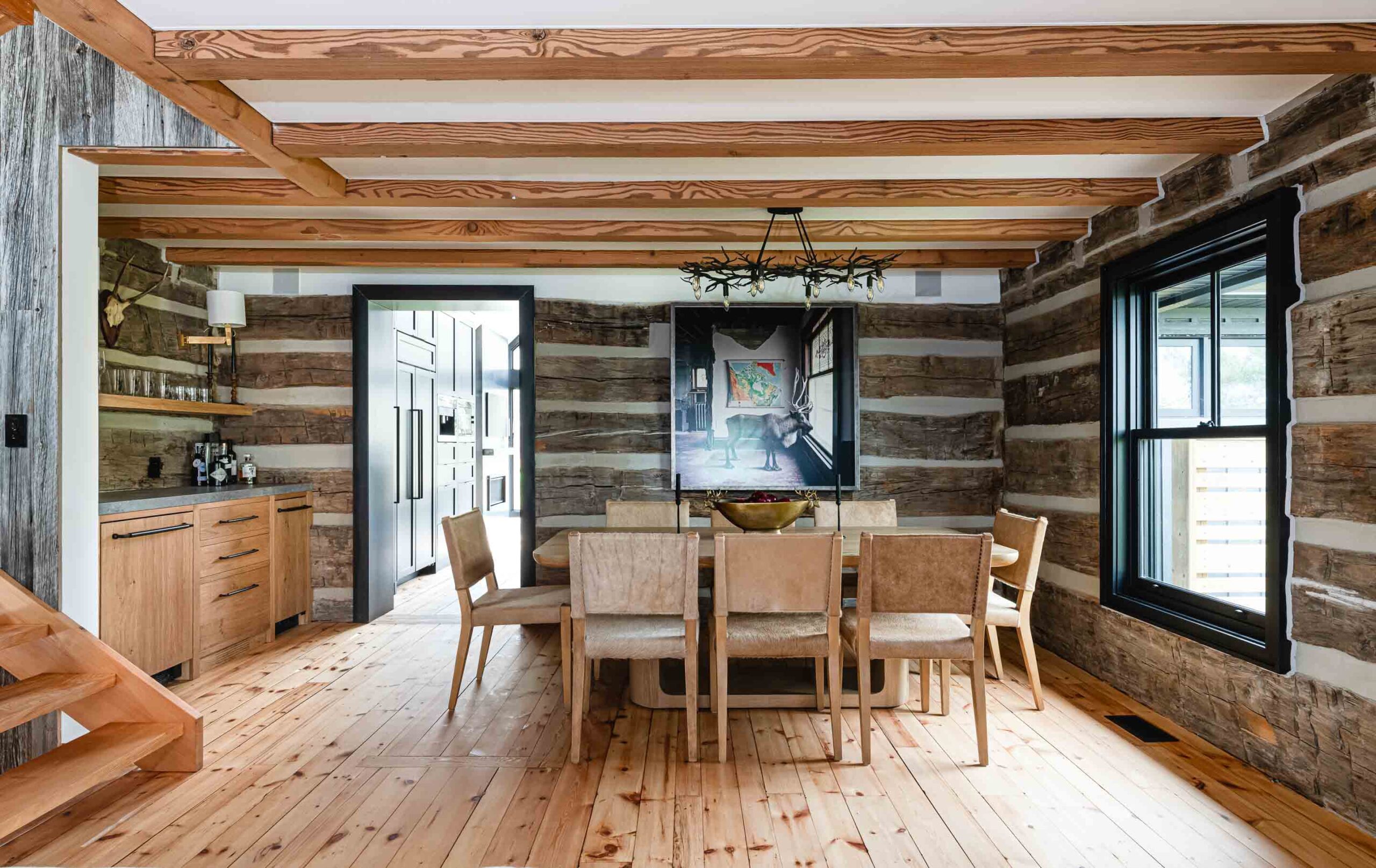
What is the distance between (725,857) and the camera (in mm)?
2234

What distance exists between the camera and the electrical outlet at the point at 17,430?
280cm

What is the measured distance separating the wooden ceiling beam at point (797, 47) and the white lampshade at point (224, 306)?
2.71 m

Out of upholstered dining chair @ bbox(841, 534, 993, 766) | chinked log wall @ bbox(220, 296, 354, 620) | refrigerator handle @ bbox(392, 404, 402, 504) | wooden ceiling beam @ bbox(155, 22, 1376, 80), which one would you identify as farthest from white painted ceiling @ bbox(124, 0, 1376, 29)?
refrigerator handle @ bbox(392, 404, 402, 504)

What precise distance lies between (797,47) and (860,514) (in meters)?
2.62

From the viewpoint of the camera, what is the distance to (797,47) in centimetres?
221

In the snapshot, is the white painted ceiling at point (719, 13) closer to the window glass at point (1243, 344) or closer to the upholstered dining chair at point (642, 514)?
the window glass at point (1243, 344)

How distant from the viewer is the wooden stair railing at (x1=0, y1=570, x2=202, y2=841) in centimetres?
244

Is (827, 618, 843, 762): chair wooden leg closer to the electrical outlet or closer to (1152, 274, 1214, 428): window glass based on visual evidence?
(1152, 274, 1214, 428): window glass

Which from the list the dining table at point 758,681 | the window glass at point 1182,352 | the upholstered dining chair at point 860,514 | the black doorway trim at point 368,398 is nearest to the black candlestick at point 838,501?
the dining table at point 758,681

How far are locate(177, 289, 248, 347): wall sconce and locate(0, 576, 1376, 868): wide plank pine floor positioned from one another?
208 centimetres

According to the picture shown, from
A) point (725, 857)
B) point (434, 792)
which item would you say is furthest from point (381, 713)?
point (725, 857)

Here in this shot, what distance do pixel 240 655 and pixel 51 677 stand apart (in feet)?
5.59

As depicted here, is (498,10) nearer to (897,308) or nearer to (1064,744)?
(1064,744)

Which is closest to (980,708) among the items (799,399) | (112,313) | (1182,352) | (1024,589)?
(1024,589)
